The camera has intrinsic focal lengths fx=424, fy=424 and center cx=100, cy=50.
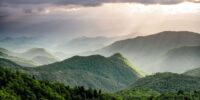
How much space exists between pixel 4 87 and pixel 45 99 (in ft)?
65.2

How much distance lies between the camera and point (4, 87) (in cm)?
19775

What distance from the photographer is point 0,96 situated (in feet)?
593

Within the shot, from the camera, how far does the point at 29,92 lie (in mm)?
199500

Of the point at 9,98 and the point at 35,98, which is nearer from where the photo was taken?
the point at 9,98

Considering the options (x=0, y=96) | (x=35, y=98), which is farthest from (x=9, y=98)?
(x=35, y=98)

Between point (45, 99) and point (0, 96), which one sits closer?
point (0, 96)

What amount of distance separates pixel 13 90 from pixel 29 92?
24.5 ft

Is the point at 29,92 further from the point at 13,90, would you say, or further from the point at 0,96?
the point at 0,96

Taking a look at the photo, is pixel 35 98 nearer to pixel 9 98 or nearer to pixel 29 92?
pixel 29 92

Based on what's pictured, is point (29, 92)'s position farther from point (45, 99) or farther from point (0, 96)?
point (0, 96)

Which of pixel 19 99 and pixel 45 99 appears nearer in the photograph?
pixel 19 99

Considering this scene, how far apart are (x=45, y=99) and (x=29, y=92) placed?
8.26 meters

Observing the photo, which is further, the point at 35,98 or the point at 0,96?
the point at 35,98

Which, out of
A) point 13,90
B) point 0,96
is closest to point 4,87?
point 13,90
